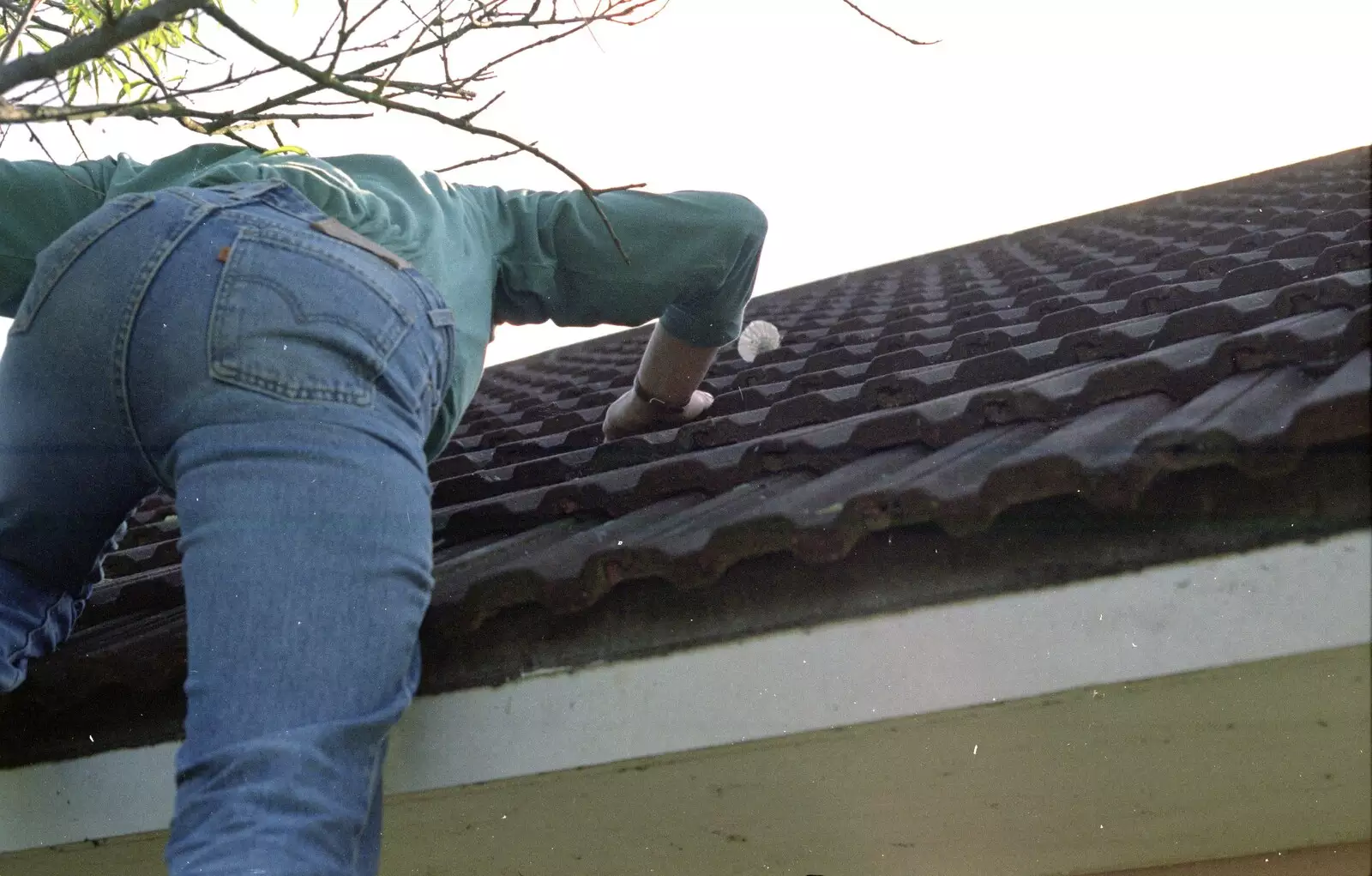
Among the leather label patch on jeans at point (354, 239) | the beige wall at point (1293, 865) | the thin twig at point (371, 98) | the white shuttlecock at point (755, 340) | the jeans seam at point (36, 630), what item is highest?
the thin twig at point (371, 98)

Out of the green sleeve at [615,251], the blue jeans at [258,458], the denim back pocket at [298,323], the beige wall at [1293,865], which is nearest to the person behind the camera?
the blue jeans at [258,458]

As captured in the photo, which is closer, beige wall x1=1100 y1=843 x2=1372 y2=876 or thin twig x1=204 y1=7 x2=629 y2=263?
thin twig x1=204 y1=7 x2=629 y2=263

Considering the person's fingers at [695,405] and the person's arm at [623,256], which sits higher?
the person's arm at [623,256]

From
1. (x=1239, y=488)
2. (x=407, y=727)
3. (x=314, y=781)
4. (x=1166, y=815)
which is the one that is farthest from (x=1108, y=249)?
(x=314, y=781)

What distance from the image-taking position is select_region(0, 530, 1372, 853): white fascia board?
1357 millimetres

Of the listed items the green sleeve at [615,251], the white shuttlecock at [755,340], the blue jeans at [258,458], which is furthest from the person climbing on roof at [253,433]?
the white shuttlecock at [755,340]

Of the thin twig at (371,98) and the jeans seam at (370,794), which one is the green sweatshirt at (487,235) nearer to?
the thin twig at (371,98)

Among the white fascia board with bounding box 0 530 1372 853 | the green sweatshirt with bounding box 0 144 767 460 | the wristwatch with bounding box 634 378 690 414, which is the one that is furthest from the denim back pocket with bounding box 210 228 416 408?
the wristwatch with bounding box 634 378 690 414

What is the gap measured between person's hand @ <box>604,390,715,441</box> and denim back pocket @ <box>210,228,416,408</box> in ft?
4.40

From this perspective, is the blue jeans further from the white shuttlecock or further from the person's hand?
the white shuttlecock

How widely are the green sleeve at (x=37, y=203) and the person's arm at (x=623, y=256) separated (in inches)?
26.7

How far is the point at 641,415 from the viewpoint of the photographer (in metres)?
2.86

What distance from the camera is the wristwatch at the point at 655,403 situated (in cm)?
281

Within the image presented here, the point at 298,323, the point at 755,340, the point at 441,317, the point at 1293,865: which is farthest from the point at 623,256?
the point at 755,340
